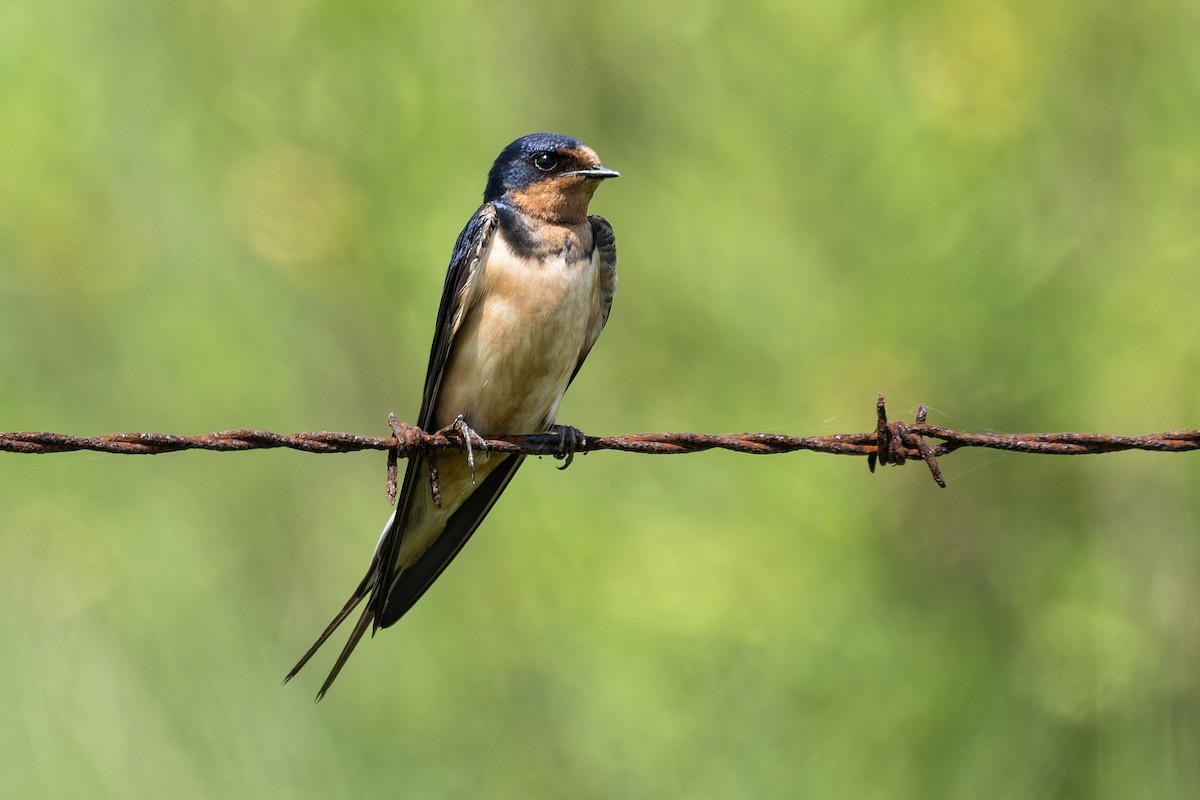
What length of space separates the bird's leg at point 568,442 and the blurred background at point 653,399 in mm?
1907

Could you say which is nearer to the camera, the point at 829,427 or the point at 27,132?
the point at 829,427

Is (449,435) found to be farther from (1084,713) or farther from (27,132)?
(27,132)

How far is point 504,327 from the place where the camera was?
141 inches

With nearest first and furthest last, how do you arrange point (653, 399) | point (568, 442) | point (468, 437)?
point (468, 437) → point (568, 442) → point (653, 399)

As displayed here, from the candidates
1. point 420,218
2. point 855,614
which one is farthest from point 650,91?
point 855,614

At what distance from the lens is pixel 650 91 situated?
6.78m

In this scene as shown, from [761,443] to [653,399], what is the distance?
362 cm

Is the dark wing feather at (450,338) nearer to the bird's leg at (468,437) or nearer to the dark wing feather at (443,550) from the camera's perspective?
the dark wing feather at (443,550)

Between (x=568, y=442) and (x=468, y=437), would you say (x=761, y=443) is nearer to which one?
(x=468, y=437)

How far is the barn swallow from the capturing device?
11.7 feet

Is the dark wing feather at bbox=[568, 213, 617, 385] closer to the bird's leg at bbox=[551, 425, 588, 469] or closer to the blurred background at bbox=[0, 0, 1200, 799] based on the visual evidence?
the bird's leg at bbox=[551, 425, 588, 469]

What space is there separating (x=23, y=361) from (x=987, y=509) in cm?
390

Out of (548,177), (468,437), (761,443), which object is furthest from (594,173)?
(761,443)

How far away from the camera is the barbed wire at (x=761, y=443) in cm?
229
